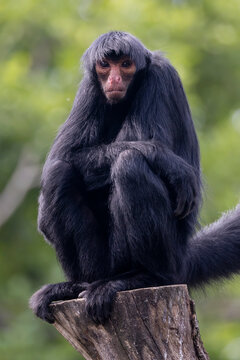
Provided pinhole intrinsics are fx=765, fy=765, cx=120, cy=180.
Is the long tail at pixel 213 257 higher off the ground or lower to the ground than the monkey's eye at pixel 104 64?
lower

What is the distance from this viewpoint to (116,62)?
27.2 ft

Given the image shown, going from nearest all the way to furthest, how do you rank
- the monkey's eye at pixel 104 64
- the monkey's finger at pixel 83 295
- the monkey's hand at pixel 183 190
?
1. the monkey's finger at pixel 83 295
2. the monkey's hand at pixel 183 190
3. the monkey's eye at pixel 104 64

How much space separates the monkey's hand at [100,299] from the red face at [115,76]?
2.07 m

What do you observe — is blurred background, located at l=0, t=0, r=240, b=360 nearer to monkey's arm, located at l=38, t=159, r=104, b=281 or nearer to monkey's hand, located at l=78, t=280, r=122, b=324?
monkey's arm, located at l=38, t=159, r=104, b=281

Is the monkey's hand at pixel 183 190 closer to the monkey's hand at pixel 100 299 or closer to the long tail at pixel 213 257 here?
the long tail at pixel 213 257

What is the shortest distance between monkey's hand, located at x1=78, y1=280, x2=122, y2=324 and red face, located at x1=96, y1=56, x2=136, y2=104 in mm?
2066

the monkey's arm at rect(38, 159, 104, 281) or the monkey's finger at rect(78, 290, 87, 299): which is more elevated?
the monkey's arm at rect(38, 159, 104, 281)

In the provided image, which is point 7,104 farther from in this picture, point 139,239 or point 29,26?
point 139,239

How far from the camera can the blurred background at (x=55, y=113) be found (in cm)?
1761

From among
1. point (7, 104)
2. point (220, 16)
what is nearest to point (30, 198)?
point (7, 104)

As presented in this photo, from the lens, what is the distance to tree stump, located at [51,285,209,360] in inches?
270

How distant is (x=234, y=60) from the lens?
2336 cm

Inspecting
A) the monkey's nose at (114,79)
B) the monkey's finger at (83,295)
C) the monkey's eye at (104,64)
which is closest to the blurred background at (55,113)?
the monkey's eye at (104,64)

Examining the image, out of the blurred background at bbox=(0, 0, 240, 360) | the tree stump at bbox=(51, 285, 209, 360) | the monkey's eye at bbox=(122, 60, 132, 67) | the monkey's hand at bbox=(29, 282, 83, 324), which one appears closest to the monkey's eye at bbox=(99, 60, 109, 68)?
the monkey's eye at bbox=(122, 60, 132, 67)
